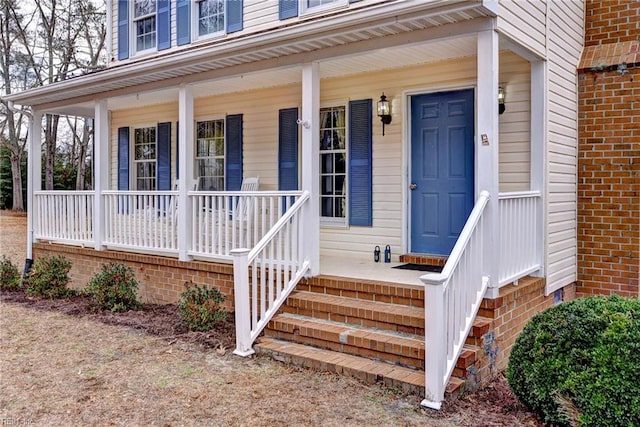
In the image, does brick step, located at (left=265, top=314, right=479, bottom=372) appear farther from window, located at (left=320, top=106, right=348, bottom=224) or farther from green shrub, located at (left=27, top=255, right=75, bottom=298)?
green shrub, located at (left=27, top=255, right=75, bottom=298)

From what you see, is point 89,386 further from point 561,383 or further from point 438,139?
point 438,139

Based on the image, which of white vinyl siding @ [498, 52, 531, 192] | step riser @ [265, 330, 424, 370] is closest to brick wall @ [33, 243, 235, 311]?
step riser @ [265, 330, 424, 370]

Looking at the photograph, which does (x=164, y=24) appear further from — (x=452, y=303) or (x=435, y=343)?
(x=435, y=343)

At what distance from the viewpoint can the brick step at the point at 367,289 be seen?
467 cm

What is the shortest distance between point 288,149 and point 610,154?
4.00 meters

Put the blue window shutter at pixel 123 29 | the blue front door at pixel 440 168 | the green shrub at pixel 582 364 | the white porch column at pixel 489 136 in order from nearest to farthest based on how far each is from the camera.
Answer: the green shrub at pixel 582 364, the white porch column at pixel 489 136, the blue front door at pixel 440 168, the blue window shutter at pixel 123 29

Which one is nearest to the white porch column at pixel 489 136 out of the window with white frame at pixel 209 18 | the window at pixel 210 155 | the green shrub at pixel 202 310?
the green shrub at pixel 202 310

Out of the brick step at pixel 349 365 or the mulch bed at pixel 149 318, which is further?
the mulch bed at pixel 149 318

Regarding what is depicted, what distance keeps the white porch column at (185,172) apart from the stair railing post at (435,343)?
3693mm

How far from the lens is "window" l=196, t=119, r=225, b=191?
27.3 feet

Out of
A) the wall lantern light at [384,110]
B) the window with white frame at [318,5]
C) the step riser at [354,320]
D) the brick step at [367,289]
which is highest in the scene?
the window with white frame at [318,5]

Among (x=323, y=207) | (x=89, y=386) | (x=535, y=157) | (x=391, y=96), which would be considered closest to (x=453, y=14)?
(x=535, y=157)

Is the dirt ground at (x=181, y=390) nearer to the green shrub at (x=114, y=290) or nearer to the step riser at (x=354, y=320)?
the step riser at (x=354, y=320)

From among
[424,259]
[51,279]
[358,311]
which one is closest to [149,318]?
[51,279]
